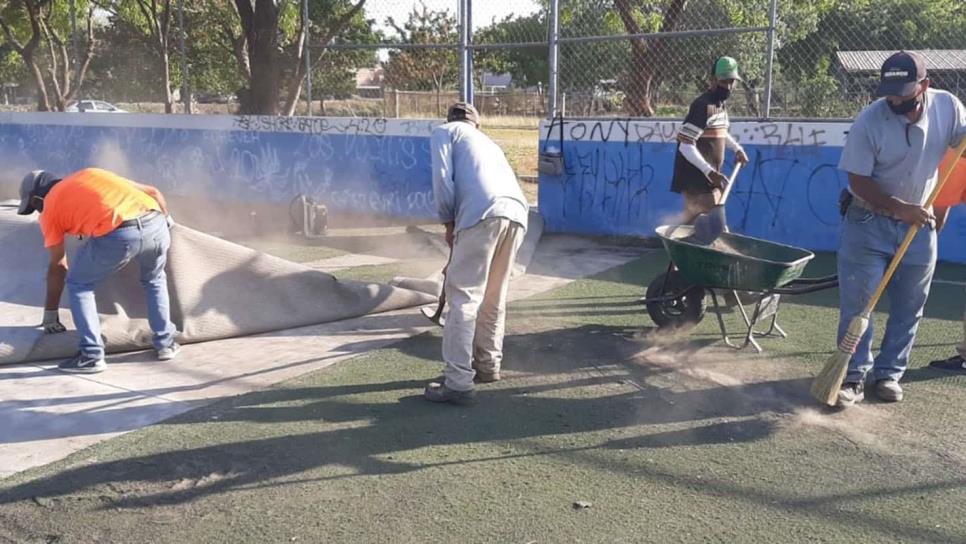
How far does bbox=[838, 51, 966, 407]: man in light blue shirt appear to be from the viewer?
4.43 metres

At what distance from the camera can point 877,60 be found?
10.1m

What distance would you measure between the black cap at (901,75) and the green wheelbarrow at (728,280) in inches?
48.2

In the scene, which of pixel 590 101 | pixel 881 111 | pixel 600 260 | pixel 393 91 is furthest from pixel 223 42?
pixel 881 111

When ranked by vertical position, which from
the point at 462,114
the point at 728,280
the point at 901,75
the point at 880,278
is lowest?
the point at 728,280

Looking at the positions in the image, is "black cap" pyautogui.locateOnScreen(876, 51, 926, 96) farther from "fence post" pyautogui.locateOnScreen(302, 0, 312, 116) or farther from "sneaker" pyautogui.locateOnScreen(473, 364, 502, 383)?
"fence post" pyautogui.locateOnScreen(302, 0, 312, 116)

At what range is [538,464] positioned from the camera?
13.3ft

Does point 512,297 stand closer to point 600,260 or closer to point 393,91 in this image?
point 600,260

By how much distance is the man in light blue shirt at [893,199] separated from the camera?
14.5 ft

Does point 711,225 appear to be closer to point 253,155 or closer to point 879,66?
point 879,66

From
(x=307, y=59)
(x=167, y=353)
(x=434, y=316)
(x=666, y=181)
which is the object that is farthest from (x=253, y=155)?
(x=167, y=353)

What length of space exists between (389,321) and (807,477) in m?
3.70

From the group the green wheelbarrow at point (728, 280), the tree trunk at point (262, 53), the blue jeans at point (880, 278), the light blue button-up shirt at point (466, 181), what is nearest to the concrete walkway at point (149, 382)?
the light blue button-up shirt at point (466, 181)

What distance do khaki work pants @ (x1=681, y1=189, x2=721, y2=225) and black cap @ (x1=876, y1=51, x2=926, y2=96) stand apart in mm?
2120

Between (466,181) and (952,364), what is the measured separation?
3.40 m
